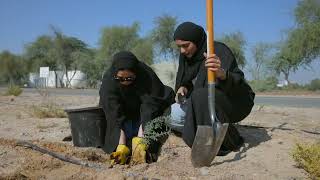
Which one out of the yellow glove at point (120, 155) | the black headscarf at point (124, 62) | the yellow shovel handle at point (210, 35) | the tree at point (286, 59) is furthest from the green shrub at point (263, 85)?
the yellow shovel handle at point (210, 35)

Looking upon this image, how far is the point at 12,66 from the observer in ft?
174

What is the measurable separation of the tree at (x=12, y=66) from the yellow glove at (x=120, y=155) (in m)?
50.9

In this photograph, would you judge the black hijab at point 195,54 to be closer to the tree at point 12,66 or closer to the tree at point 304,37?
the tree at point 304,37

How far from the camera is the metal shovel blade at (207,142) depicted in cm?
336

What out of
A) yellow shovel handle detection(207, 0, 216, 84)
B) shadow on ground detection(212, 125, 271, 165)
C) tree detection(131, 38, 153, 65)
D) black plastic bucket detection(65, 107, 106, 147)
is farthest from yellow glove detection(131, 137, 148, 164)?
tree detection(131, 38, 153, 65)

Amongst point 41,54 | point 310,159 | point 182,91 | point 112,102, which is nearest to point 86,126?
point 112,102

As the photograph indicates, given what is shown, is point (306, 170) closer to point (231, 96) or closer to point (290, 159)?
point (290, 159)

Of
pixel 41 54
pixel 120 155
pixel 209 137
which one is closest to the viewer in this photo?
pixel 209 137

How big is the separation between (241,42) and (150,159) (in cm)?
3393

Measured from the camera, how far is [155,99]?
420cm

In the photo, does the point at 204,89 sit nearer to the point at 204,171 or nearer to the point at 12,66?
the point at 204,171

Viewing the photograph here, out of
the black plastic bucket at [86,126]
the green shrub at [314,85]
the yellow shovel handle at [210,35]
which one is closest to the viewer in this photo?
the yellow shovel handle at [210,35]

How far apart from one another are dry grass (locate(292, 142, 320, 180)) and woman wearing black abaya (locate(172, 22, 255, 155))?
652 mm

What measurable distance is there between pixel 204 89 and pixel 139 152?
0.78m
